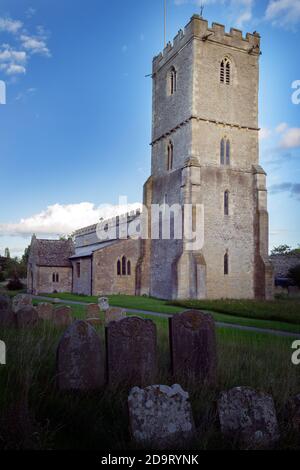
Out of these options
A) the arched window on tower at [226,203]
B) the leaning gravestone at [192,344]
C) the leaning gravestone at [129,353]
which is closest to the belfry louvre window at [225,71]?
the arched window on tower at [226,203]

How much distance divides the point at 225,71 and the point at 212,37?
95.4 inches

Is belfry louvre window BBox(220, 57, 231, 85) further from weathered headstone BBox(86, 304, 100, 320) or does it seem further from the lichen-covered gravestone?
the lichen-covered gravestone

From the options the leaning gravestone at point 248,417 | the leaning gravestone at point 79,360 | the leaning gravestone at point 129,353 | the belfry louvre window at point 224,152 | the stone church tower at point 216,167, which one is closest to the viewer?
the leaning gravestone at point 248,417

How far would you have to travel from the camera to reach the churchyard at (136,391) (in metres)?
4.29

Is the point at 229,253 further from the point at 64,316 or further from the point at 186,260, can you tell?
the point at 64,316

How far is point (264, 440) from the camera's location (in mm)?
4422

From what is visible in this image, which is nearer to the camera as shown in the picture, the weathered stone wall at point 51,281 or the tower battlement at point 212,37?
the tower battlement at point 212,37

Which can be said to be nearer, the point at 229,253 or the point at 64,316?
the point at 64,316

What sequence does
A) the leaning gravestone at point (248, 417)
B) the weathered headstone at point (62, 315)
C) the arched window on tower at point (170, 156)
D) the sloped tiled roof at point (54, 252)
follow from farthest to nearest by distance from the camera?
1. the sloped tiled roof at point (54, 252)
2. the arched window on tower at point (170, 156)
3. the weathered headstone at point (62, 315)
4. the leaning gravestone at point (248, 417)

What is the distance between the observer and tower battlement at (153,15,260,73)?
92.5ft

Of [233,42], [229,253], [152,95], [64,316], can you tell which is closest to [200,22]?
[233,42]

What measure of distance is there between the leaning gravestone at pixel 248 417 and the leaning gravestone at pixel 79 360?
1.77 metres

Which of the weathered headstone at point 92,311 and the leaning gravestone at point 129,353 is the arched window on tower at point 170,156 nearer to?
the weathered headstone at point 92,311
